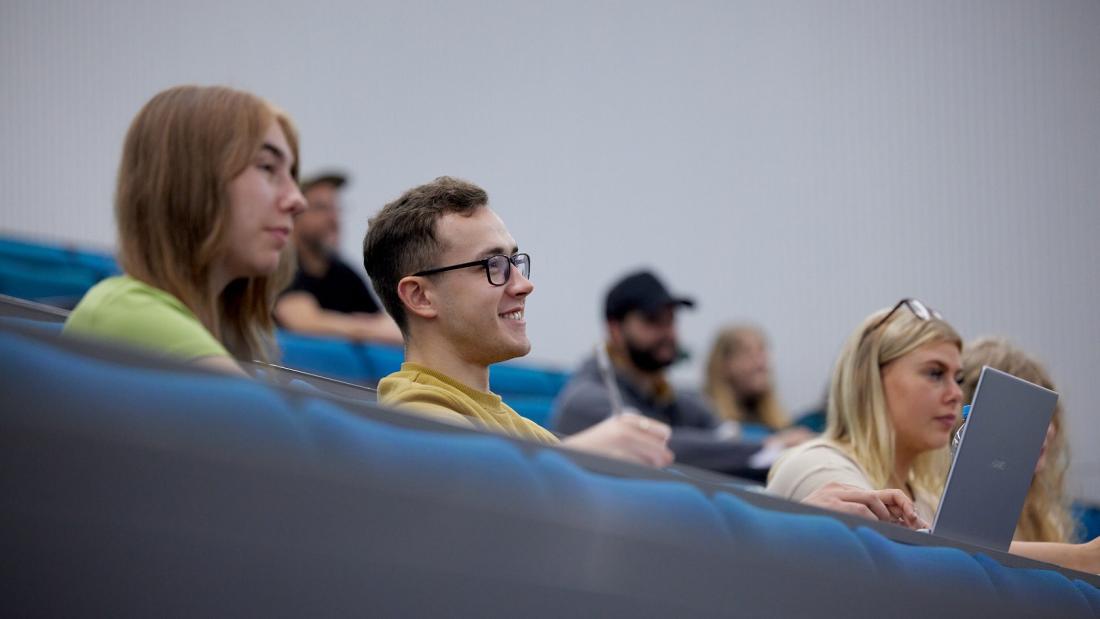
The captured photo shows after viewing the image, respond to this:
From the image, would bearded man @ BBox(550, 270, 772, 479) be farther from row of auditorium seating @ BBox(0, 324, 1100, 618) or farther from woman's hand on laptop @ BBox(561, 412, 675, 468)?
row of auditorium seating @ BBox(0, 324, 1100, 618)

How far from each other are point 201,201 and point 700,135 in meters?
4.45

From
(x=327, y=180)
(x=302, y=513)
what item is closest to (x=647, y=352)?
(x=327, y=180)

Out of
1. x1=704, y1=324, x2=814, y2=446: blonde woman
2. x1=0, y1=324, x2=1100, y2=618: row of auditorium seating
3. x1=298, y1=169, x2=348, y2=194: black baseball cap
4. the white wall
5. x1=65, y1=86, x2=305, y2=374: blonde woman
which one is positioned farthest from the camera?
the white wall

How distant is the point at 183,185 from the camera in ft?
4.65

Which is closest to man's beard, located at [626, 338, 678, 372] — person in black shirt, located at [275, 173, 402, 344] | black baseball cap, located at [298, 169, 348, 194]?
person in black shirt, located at [275, 173, 402, 344]

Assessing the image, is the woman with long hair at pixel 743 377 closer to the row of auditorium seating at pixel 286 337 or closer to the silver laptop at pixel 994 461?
the row of auditorium seating at pixel 286 337

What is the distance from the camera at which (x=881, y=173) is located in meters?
5.32

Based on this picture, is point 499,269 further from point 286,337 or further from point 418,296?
point 286,337

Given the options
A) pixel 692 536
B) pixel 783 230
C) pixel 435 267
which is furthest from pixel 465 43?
pixel 692 536

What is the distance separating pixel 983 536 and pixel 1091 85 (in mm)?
4011

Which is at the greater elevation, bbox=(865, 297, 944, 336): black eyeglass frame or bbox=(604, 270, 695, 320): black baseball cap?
bbox=(865, 297, 944, 336): black eyeglass frame

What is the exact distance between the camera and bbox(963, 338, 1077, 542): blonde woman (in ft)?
7.57

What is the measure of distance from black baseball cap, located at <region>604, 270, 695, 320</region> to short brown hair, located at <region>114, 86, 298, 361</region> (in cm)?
228

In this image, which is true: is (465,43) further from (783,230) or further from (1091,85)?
(1091,85)
